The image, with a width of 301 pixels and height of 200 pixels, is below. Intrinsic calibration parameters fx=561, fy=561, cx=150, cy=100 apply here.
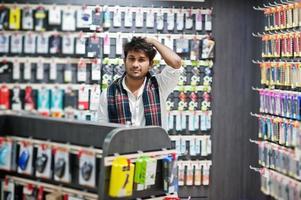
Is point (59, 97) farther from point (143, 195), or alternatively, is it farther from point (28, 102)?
point (143, 195)

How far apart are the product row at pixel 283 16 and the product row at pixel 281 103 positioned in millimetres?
814

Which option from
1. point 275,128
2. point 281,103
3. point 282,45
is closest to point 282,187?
point 281,103

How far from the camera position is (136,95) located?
15.0ft

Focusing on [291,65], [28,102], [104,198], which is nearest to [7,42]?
[28,102]

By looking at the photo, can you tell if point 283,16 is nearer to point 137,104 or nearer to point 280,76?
point 280,76

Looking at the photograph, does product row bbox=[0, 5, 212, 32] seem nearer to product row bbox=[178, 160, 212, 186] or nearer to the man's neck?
product row bbox=[178, 160, 212, 186]

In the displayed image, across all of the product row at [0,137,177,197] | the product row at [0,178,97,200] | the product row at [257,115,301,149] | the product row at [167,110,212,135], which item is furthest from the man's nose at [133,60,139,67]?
the product row at [167,110,212,135]

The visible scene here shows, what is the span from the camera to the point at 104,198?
11.0 feet

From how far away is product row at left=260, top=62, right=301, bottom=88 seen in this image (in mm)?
6523

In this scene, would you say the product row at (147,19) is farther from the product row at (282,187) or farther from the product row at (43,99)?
the product row at (282,187)

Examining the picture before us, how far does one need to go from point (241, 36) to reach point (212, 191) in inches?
88.0

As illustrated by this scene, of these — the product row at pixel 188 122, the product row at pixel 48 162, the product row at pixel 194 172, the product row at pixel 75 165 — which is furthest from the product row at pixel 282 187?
the product row at pixel 194 172

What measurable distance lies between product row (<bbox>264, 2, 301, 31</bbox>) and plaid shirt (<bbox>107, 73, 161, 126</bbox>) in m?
2.74

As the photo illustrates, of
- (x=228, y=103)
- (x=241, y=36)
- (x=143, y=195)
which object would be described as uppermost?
(x=241, y=36)
